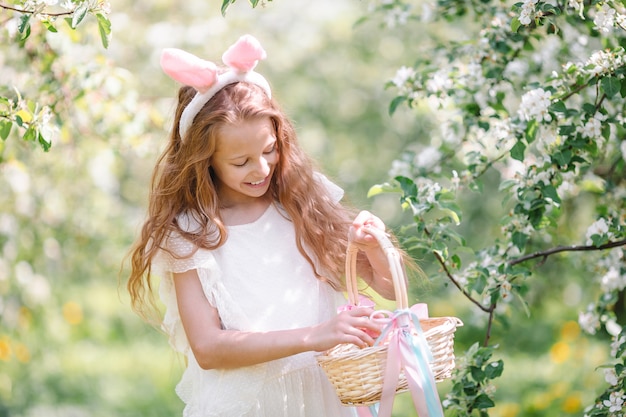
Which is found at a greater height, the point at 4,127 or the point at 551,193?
the point at 4,127

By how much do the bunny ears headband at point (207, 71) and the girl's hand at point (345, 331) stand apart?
63 centimetres

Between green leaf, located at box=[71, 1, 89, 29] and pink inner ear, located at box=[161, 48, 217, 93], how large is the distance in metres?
0.20

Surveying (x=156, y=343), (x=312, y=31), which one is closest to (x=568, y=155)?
(x=156, y=343)

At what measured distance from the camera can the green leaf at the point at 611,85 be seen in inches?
78.4

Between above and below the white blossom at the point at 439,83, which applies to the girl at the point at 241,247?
below

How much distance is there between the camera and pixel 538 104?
2109 mm

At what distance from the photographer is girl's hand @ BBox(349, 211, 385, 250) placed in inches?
74.6

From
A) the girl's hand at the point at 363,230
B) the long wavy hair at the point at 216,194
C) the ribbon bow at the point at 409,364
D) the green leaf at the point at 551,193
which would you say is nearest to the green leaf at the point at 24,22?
the long wavy hair at the point at 216,194

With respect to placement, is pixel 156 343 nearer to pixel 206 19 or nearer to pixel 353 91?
pixel 206 19

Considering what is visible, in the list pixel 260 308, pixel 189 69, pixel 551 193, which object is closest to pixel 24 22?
pixel 189 69

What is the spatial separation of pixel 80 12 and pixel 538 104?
1124 millimetres

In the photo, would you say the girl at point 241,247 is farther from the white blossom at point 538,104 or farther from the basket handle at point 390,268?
the white blossom at point 538,104

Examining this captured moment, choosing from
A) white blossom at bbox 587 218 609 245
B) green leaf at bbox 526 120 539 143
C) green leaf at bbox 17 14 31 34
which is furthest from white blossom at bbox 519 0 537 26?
green leaf at bbox 17 14 31 34

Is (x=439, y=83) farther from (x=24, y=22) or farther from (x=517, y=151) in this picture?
(x=24, y=22)
